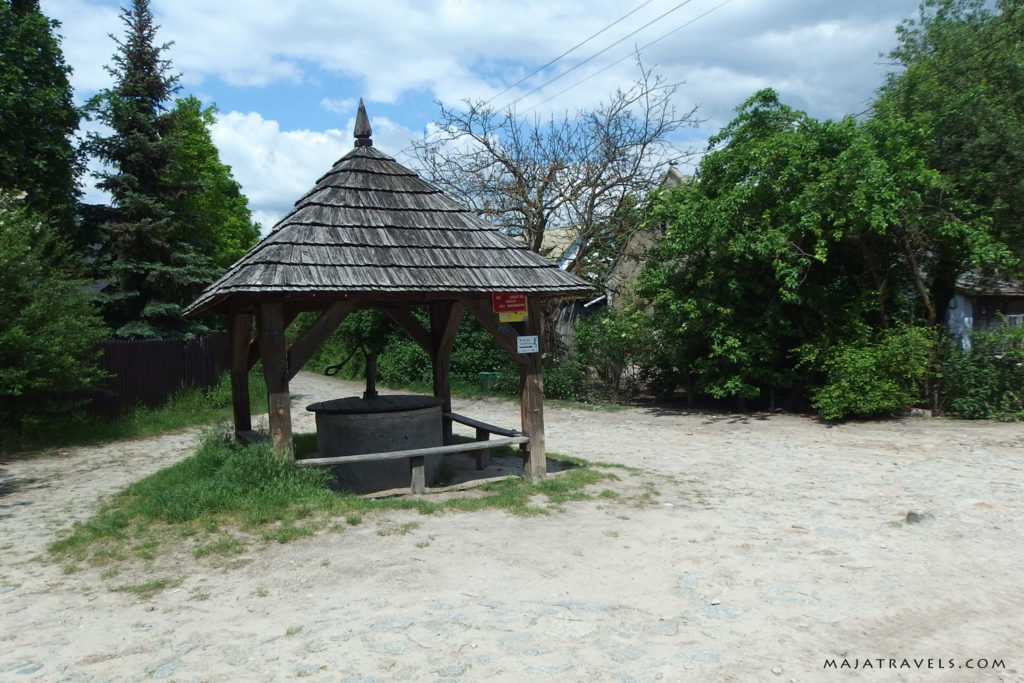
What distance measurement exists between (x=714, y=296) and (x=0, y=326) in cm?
1289

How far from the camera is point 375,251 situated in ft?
25.2

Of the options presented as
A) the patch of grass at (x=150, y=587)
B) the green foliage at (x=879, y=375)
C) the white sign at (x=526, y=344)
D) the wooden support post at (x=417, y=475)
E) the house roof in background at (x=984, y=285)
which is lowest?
the patch of grass at (x=150, y=587)

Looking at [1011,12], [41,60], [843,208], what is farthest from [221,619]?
[1011,12]

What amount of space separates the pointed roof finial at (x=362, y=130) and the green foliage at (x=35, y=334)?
6.53m

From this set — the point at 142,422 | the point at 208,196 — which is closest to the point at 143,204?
the point at 142,422

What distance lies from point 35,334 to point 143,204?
6845 mm

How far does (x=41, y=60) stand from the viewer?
704 inches

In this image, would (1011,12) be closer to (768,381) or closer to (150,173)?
(768,381)

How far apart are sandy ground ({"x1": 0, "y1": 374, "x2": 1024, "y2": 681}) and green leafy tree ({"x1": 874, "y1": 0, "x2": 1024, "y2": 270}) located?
25.4 feet

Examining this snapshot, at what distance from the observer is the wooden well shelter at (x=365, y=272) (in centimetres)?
720

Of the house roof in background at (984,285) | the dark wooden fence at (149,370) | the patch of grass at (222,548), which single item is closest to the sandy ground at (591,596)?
the patch of grass at (222,548)

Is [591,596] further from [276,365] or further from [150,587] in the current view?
[276,365]

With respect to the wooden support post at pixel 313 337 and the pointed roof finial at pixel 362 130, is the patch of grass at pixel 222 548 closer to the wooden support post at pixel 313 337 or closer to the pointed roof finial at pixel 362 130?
the wooden support post at pixel 313 337

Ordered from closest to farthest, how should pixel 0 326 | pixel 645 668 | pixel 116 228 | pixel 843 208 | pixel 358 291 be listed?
1. pixel 645 668
2. pixel 358 291
3. pixel 0 326
4. pixel 843 208
5. pixel 116 228
